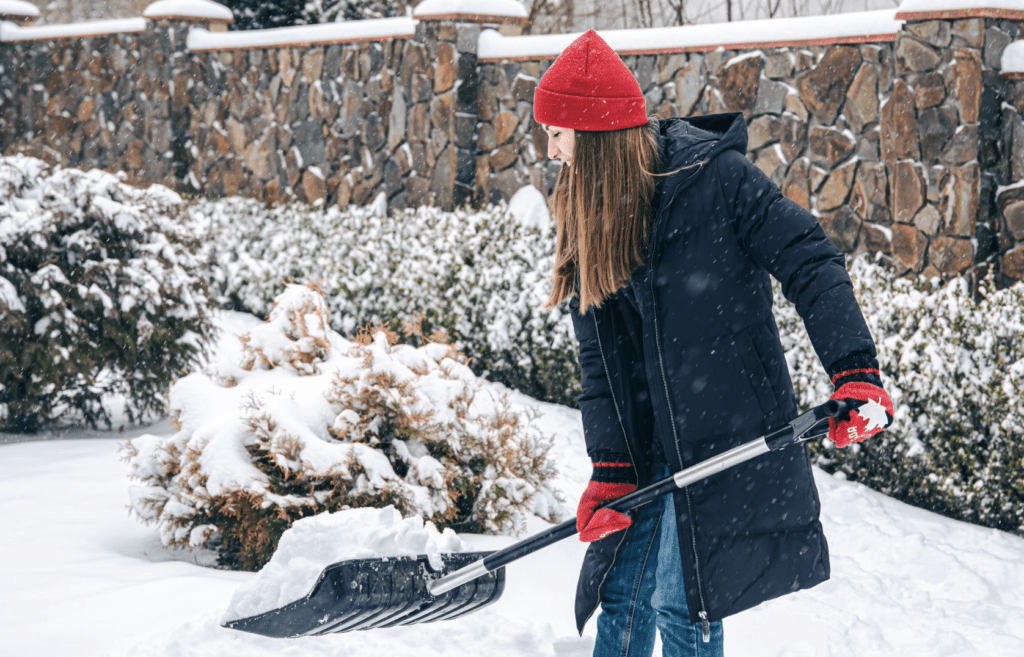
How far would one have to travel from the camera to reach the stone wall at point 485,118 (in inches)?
232

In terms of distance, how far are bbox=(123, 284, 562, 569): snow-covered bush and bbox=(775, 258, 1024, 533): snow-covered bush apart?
1749mm

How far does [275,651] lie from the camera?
2.77 metres

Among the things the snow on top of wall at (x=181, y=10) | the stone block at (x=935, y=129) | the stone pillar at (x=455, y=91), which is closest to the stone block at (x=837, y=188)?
the stone block at (x=935, y=129)

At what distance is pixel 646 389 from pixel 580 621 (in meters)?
0.59

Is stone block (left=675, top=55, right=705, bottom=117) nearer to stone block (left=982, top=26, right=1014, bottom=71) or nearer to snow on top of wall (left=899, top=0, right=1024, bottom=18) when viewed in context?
snow on top of wall (left=899, top=0, right=1024, bottom=18)

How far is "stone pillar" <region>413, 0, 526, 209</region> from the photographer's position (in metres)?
7.85

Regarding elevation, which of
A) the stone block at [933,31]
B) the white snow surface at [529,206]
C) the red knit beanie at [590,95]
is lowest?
the white snow surface at [529,206]

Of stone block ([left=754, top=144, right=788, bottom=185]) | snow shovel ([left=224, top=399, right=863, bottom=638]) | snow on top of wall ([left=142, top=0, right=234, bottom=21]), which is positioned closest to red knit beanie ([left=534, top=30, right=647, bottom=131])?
snow shovel ([left=224, top=399, right=863, bottom=638])

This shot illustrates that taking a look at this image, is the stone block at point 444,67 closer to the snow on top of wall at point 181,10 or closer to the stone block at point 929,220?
the snow on top of wall at point 181,10

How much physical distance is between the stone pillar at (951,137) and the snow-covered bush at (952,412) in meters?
1.19

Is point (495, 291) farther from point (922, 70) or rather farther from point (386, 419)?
point (922, 70)

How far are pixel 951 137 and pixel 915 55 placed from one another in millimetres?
567

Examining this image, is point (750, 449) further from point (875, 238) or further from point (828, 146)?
point (828, 146)

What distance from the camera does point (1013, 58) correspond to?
577 centimetres
